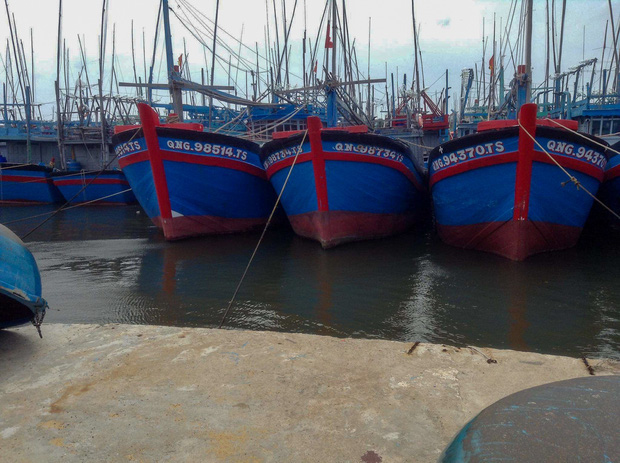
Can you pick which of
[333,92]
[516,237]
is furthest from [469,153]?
[333,92]

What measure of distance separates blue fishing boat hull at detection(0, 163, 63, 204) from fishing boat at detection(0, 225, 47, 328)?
62.8ft

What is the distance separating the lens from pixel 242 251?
9.06 m

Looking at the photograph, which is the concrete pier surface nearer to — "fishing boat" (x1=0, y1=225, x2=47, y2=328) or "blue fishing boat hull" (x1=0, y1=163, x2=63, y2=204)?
"fishing boat" (x1=0, y1=225, x2=47, y2=328)

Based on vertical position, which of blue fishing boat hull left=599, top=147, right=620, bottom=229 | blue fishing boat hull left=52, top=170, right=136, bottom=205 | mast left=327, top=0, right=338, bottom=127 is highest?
mast left=327, top=0, right=338, bottom=127

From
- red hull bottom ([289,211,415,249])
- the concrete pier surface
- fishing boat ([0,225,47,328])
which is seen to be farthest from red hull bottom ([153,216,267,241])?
the concrete pier surface

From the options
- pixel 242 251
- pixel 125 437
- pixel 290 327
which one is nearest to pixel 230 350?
pixel 125 437

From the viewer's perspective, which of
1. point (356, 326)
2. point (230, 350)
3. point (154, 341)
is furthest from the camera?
point (356, 326)

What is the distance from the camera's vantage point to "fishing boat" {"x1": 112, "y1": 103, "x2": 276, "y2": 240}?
9.38 m

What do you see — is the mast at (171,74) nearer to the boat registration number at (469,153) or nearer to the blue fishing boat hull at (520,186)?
the boat registration number at (469,153)

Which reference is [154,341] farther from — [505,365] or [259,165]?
[259,165]

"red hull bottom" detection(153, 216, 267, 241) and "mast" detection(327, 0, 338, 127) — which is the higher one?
"mast" detection(327, 0, 338, 127)

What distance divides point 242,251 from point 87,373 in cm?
626

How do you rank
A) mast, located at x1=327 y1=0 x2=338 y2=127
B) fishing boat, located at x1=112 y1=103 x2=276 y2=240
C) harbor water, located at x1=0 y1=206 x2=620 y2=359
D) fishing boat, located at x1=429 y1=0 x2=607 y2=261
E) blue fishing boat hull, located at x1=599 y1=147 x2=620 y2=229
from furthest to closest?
mast, located at x1=327 y1=0 x2=338 y2=127 < fishing boat, located at x1=112 y1=103 x2=276 y2=240 < blue fishing boat hull, located at x1=599 y1=147 x2=620 y2=229 < fishing boat, located at x1=429 y1=0 x2=607 y2=261 < harbor water, located at x1=0 y1=206 x2=620 y2=359

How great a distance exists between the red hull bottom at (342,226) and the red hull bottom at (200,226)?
4.81 ft
